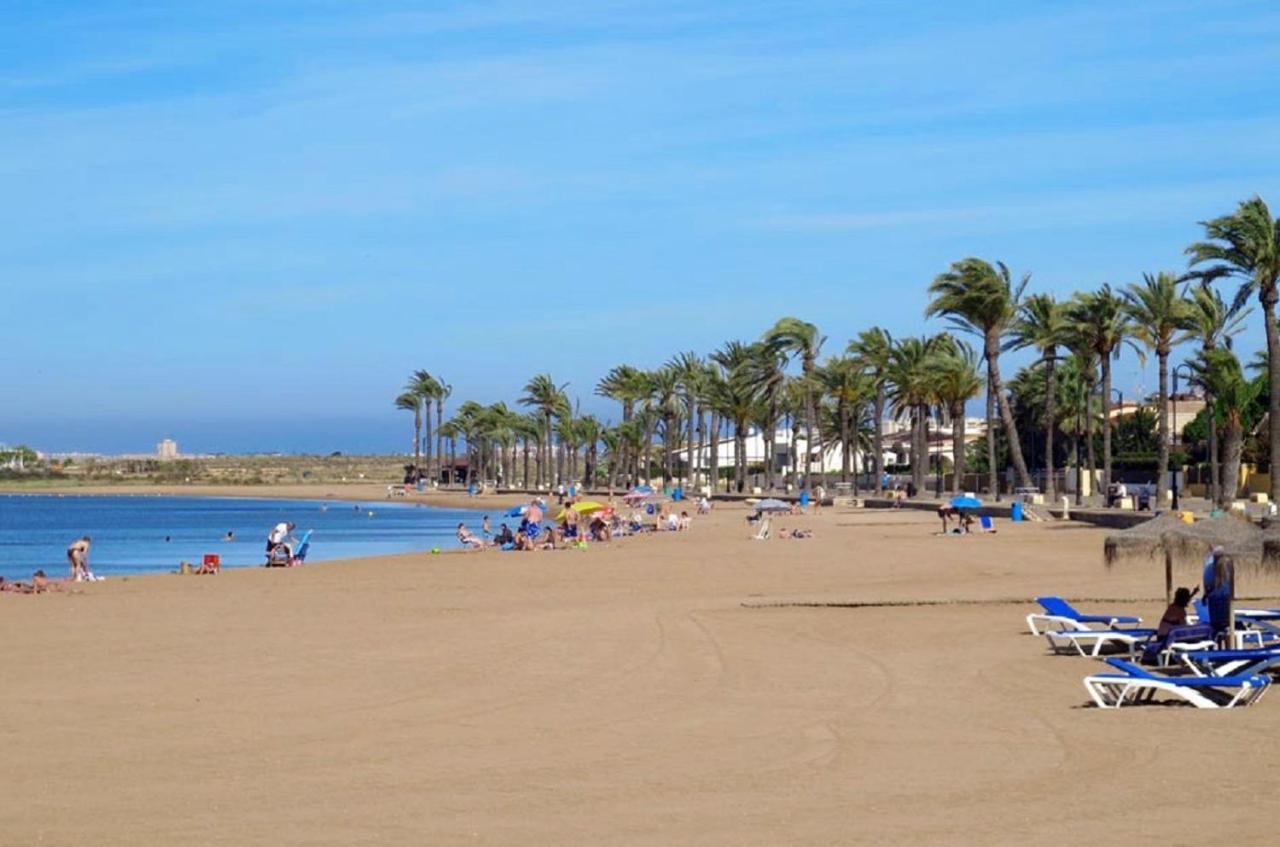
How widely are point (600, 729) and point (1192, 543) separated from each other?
391 inches

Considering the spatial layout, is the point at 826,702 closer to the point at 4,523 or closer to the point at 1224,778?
the point at 1224,778

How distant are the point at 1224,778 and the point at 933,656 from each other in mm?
6678

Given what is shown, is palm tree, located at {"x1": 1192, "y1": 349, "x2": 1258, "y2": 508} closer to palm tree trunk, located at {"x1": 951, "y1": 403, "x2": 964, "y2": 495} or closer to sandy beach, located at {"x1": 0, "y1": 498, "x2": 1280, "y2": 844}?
palm tree trunk, located at {"x1": 951, "y1": 403, "x2": 964, "y2": 495}

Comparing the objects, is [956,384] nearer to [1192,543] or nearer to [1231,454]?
[1231,454]

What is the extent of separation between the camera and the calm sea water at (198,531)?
46644 millimetres

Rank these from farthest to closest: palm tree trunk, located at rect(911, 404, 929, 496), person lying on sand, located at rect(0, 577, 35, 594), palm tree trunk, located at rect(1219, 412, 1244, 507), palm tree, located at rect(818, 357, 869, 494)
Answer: palm tree, located at rect(818, 357, 869, 494)
palm tree trunk, located at rect(911, 404, 929, 496)
palm tree trunk, located at rect(1219, 412, 1244, 507)
person lying on sand, located at rect(0, 577, 35, 594)

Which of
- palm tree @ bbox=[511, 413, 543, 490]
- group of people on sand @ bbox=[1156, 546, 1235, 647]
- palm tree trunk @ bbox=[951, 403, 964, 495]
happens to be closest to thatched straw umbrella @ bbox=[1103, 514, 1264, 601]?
group of people on sand @ bbox=[1156, 546, 1235, 647]

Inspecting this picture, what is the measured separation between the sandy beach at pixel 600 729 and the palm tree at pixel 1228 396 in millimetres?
38076

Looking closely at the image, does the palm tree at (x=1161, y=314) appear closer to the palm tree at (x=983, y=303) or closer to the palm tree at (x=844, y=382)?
the palm tree at (x=983, y=303)

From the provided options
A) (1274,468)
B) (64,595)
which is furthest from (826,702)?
(1274,468)

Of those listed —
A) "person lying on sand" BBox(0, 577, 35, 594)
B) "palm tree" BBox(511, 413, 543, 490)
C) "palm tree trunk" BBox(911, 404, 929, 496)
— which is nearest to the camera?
"person lying on sand" BBox(0, 577, 35, 594)

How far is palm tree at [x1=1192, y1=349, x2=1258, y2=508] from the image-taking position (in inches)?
2372

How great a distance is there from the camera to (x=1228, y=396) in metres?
61.6

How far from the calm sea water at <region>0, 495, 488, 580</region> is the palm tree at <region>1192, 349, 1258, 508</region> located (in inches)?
1068
